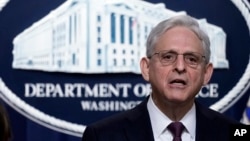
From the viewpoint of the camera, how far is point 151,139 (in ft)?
4.52

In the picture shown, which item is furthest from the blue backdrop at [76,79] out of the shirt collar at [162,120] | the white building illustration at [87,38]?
the shirt collar at [162,120]

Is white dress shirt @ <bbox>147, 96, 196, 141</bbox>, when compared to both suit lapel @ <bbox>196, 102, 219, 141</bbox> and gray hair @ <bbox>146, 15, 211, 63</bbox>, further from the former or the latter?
gray hair @ <bbox>146, 15, 211, 63</bbox>

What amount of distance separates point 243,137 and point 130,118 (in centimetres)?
33

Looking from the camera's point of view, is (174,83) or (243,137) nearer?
(243,137)

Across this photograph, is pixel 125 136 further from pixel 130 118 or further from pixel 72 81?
pixel 72 81

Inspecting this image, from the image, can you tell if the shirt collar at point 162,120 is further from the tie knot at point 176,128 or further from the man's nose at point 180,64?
the man's nose at point 180,64

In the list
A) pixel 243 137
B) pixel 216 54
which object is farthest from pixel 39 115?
pixel 243 137

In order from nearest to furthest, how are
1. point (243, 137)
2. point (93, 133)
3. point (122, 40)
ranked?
1. point (243, 137)
2. point (93, 133)
3. point (122, 40)

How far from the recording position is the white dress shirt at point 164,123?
55.1 inches

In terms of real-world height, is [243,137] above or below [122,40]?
below

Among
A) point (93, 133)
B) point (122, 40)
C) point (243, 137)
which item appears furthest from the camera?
point (122, 40)

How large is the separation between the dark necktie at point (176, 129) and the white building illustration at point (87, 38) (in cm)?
69

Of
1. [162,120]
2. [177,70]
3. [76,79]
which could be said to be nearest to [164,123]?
[162,120]

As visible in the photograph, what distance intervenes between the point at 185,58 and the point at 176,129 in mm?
171
